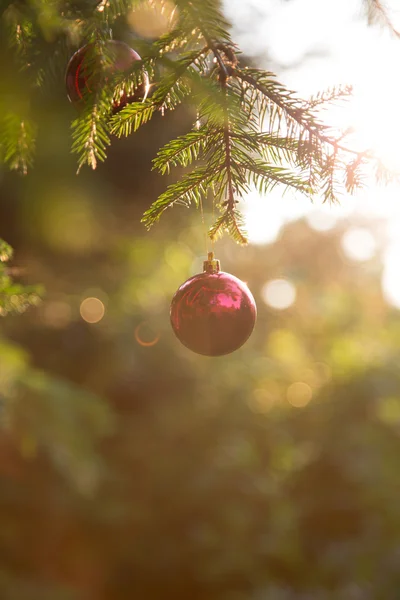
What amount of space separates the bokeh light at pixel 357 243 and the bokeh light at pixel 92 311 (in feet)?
25.8

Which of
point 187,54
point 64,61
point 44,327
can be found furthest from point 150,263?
point 187,54

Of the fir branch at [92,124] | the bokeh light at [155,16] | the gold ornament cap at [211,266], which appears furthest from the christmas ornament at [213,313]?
the bokeh light at [155,16]

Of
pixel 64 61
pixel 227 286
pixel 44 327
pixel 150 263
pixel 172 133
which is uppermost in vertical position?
pixel 150 263

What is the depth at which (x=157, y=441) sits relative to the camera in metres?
7.91

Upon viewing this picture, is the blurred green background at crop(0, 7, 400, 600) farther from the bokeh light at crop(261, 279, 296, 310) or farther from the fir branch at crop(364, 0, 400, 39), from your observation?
the fir branch at crop(364, 0, 400, 39)

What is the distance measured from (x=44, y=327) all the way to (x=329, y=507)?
201 inches

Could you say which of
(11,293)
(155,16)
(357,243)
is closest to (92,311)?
(11,293)

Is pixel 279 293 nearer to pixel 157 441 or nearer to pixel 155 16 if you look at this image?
pixel 157 441

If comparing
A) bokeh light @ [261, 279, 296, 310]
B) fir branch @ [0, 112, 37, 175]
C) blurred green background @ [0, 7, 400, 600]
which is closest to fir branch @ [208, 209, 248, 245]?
fir branch @ [0, 112, 37, 175]

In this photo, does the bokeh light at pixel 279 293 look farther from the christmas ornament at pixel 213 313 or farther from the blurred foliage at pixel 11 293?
the christmas ornament at pixel 213 313

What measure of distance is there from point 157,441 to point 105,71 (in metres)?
7.34

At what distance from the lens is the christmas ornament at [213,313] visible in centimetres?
132

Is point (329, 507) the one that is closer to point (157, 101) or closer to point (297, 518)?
point (297, 518)

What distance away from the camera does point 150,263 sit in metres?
6.55
